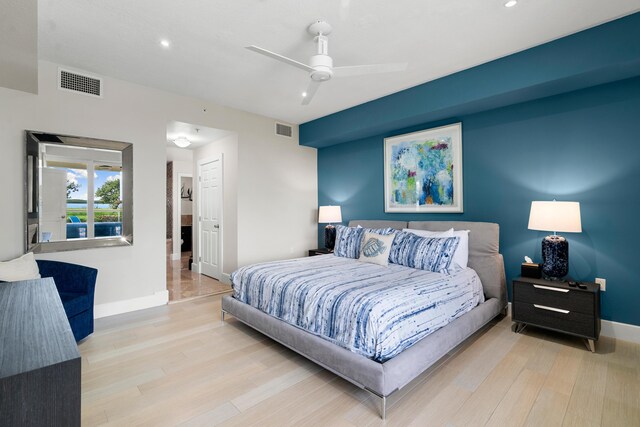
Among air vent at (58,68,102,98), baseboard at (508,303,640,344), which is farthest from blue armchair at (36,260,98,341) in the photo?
baseboard at (508,303,640,344)

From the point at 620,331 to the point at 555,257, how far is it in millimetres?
874

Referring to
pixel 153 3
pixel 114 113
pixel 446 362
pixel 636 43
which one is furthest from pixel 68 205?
pixel 636 43

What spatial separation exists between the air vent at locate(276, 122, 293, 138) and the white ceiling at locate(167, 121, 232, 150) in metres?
0.88

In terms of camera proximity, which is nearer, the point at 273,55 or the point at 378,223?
the point at 273,55

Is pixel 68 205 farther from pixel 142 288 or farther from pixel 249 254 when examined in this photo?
pixel 249 254

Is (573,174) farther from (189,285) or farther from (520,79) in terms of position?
(189,285)

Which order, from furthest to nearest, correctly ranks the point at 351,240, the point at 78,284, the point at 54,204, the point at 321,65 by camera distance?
1. the point at 351,240
2. the point at 54,204
3. the point at 78,284
4. the point at 321,65

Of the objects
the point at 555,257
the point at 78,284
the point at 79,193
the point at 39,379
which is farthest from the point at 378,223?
the point at 39,379

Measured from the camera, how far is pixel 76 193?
11.0 ft

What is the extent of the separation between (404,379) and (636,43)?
125 inches

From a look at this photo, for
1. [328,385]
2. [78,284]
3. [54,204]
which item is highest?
[54,204]

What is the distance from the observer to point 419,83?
3732 mm

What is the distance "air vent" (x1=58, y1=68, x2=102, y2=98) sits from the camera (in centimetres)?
325

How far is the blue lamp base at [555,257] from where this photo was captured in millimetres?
2891
